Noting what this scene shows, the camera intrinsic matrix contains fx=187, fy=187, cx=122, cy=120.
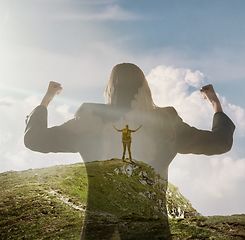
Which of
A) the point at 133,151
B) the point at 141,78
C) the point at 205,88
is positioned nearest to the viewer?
the point at 133,151

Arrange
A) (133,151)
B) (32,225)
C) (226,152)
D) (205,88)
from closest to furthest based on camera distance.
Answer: (32,225)
(133,151)
(226,152)
(205,88)

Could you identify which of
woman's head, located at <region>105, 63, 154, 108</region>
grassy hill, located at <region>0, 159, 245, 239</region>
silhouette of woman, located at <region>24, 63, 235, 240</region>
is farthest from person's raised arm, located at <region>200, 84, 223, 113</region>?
grassy hill, located at <region>0, 159, 245, 239</region>

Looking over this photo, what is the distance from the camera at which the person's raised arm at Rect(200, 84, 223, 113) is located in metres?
3.75

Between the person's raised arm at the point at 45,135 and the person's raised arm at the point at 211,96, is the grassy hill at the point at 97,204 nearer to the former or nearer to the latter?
the person's raised arm at the point at 45,135

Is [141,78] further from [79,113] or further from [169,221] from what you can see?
[169,221]

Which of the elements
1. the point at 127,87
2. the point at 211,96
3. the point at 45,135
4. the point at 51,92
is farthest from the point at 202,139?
the point at 51,92

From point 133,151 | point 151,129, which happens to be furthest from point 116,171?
point 151,129

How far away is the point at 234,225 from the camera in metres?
2.51

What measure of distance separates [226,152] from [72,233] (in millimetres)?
2877

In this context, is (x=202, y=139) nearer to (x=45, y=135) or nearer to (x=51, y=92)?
(x=45, y=135)

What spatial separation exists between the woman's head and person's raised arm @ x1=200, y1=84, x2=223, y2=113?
123 cm

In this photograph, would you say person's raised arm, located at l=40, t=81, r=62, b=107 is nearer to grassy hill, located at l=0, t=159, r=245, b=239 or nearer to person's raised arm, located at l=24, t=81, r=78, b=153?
person's raised arm, located at l=24, t=81, r=78, b=153

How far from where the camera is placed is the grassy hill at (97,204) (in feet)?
8.58

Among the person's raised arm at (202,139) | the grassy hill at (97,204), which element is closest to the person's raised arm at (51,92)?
the grassy hill at (97,204)
